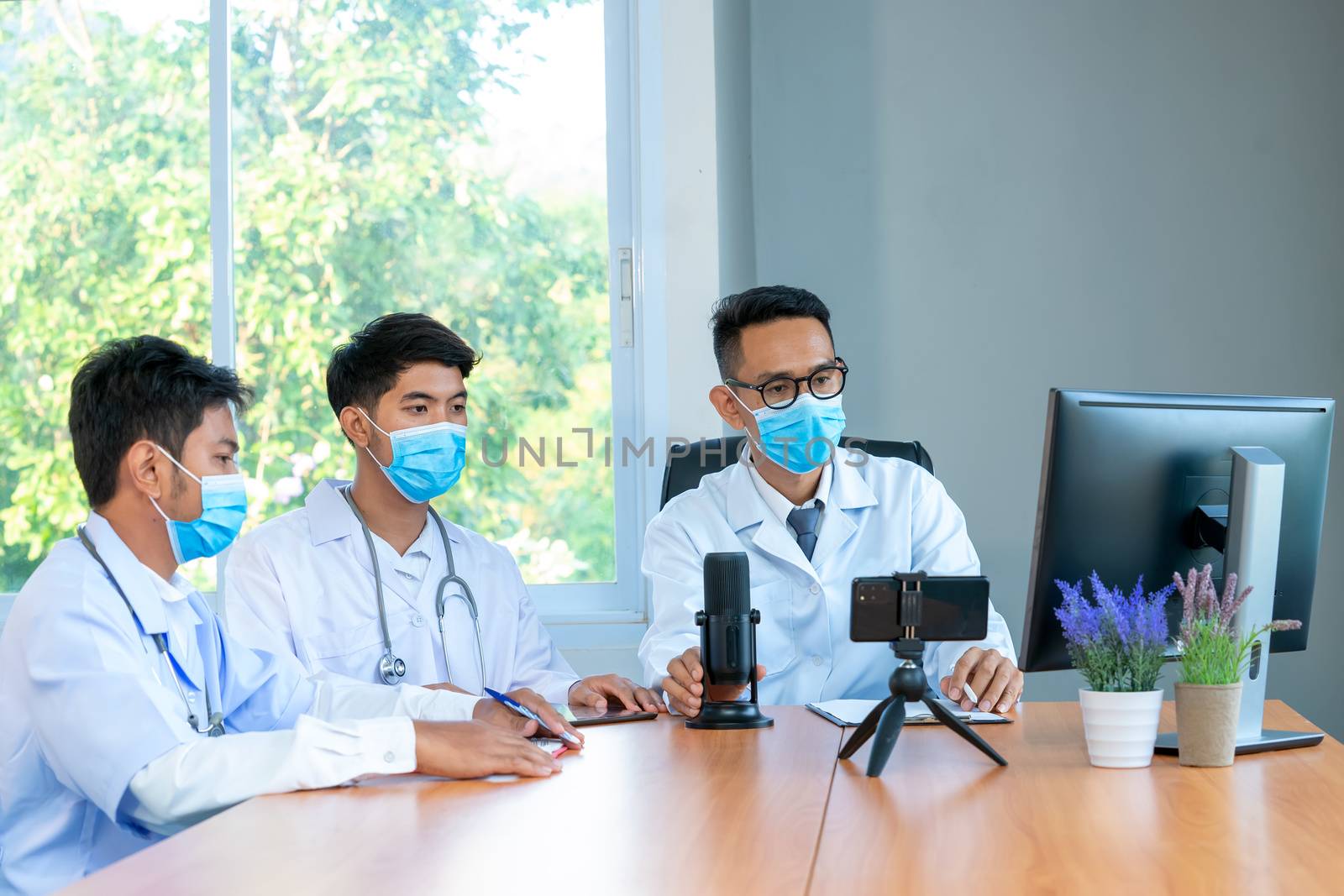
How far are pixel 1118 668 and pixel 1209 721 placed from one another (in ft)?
0.40

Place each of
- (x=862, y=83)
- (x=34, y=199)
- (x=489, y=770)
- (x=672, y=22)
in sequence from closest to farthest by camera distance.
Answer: (x=489, y=770) < (x=672, y=22) < (x=862, y=83) < (x=34, y=199)

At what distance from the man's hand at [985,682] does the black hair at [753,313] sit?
0.79 metres

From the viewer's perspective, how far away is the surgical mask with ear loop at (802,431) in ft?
7.26

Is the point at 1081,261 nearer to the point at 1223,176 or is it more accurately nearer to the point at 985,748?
the point at 1223,176

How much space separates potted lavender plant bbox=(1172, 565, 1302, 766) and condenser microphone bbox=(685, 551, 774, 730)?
564mm

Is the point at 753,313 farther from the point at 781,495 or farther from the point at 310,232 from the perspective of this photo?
the point at 310,232

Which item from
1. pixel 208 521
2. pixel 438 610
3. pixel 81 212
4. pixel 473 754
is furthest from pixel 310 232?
pixel 473 754

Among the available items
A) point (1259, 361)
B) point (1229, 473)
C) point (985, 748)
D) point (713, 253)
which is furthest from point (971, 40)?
point (985, 748)

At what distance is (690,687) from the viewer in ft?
5.80

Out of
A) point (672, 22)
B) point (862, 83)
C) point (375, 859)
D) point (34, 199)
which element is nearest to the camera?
point (375, 859)

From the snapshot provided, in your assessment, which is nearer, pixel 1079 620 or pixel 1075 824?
pixel 1075 824

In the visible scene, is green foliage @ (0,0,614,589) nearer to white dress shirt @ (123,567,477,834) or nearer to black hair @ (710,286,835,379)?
black hair @ (710,286,835,379)

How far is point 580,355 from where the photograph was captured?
123 inches

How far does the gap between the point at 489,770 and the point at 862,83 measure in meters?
2.25
